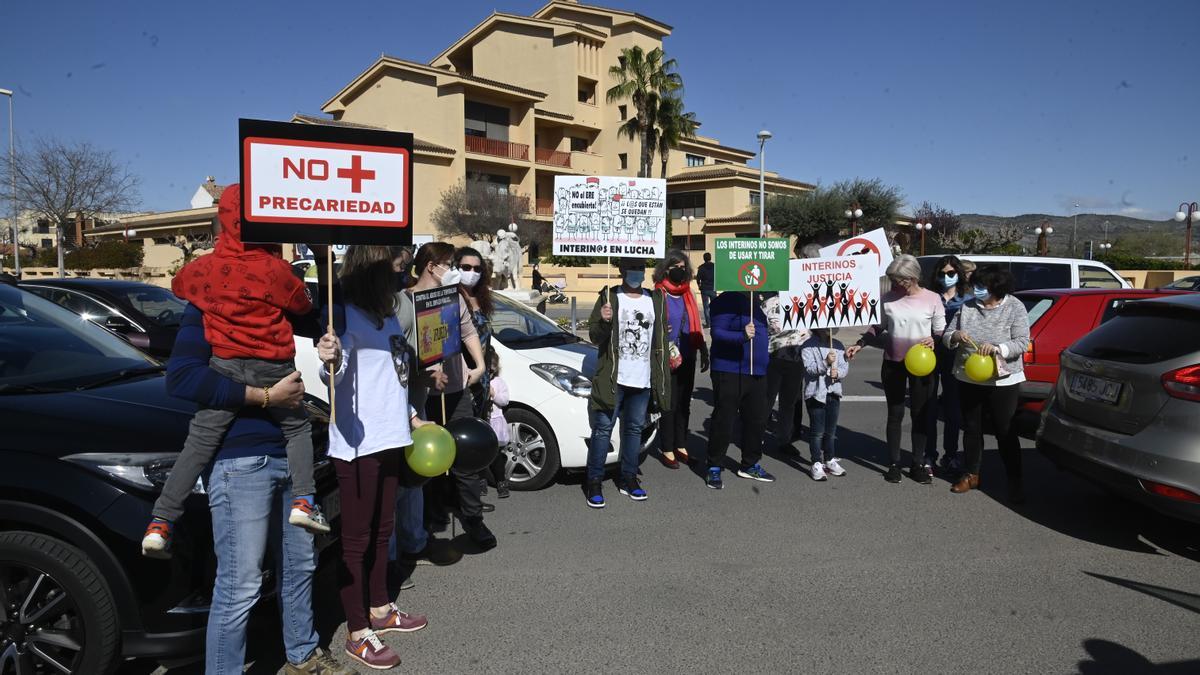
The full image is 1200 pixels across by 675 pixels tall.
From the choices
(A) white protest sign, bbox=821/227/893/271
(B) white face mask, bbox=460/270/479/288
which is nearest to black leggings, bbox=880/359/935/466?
(A) white protest sign, bbox=821/227/893/271

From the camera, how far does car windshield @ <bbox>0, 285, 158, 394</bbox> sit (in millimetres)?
3646

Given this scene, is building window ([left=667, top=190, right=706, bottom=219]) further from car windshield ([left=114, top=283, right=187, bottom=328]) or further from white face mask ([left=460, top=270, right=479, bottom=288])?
white face mask ([left=460, top=270, right=479, bottom=288])

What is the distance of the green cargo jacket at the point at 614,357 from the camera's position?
567 cm

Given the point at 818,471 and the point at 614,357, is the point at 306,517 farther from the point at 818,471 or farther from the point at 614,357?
the point at 818,471

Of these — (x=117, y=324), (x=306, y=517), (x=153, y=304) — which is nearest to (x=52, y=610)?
(x=306, y=517)

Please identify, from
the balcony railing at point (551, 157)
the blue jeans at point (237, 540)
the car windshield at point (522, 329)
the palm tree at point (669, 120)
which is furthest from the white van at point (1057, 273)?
Answer: the balcony railing at point (551, 157)

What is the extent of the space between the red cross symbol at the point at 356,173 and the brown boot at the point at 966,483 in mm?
5202

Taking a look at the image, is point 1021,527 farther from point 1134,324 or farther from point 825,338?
point 825,338

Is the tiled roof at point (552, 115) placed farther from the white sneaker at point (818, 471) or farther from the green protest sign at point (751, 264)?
the white sneaker at point (818, 471)

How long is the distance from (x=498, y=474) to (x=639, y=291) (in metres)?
1.83

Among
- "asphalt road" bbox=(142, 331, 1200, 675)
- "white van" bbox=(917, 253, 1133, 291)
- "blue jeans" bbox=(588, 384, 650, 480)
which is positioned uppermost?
"white van" bbox=(917, 253, 1133, 291)

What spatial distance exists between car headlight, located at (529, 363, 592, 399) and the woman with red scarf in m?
0.91

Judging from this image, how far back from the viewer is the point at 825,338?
6.80 meters

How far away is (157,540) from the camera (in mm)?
2729
